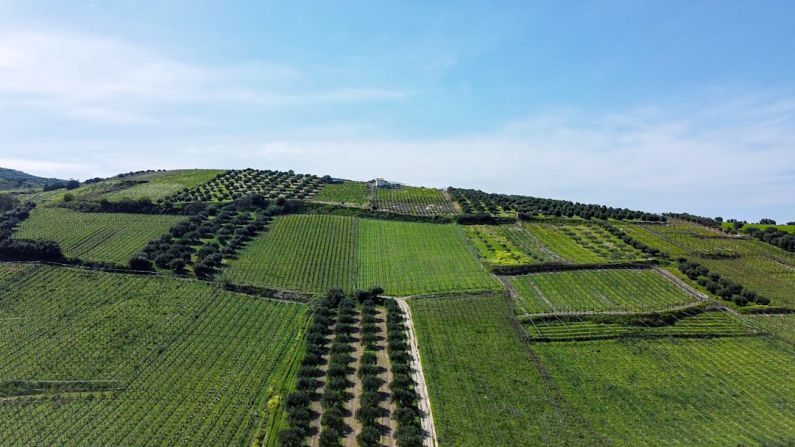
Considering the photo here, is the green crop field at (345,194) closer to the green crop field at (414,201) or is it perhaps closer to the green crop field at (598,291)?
the green crop field at (414,201)

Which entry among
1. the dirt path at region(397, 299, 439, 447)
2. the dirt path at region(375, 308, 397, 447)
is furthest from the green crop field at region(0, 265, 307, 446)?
the dirt path at region(397, 299, 439, 447)

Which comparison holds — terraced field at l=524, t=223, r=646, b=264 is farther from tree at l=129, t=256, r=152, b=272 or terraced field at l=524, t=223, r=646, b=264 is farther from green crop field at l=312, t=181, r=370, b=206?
tree at l=129, t=256, r=152, b=272

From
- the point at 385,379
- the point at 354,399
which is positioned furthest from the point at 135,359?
the point at 385,379

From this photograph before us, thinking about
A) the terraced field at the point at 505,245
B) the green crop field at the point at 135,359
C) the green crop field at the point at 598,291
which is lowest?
the green crop field at the point at 135,359

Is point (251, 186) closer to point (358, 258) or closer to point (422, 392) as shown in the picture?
point (358, 258)

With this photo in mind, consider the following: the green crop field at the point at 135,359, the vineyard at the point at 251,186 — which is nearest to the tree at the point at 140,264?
the green crop field at the point at 135,359

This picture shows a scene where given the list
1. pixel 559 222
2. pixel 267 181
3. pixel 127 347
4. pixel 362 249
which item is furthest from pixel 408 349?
pixel 267 181
